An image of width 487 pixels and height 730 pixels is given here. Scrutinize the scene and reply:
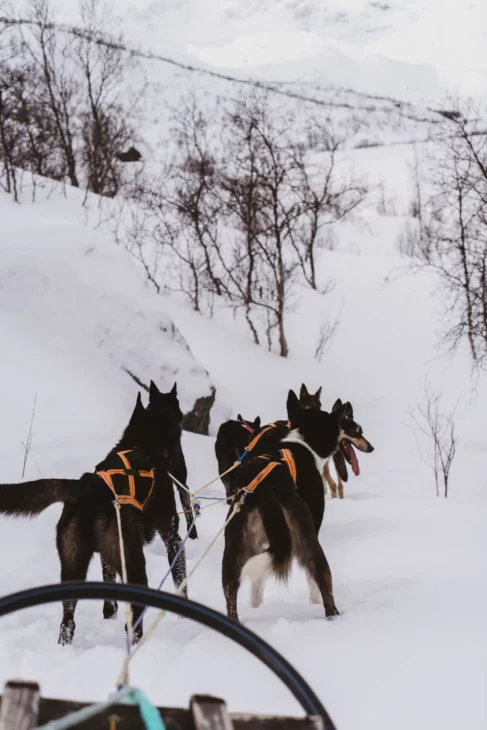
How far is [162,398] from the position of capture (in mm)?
5133

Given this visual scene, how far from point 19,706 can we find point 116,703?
16 cm

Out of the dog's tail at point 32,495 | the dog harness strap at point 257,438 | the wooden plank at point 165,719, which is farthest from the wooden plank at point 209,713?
the dog harness strap at point 257,438

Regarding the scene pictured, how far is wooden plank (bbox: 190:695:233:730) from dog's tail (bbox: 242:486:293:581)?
7.47ft

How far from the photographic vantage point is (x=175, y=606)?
1.04 metres

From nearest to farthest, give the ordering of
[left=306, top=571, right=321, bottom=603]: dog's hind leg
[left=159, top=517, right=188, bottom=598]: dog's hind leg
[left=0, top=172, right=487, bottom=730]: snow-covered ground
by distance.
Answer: [left=0, top=172, right=487, bottom=730]: snow-covered ground, [left=306, top=571, right=321, bottom=603]: dog's hind leg, [left=159, top=517, right=188, bottom=598]: dog's hind leg

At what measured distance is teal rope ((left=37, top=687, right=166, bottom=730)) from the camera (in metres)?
0.91

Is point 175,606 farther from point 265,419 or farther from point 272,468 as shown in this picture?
point 265,419

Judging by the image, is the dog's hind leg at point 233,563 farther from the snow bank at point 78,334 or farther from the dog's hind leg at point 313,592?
the snow bank at point 78,334

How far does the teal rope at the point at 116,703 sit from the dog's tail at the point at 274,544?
2.33 meters

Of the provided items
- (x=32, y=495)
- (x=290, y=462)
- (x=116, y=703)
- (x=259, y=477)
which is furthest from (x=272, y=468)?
(x=116, y=703)

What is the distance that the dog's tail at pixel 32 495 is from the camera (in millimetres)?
2994

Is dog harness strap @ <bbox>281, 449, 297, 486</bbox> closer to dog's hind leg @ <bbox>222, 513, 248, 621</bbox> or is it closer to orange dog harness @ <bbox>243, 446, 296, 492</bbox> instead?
orange dog harness @ <bbox>243, 446, 296, 492</bbox>

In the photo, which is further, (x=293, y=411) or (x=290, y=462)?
(x=293, y=411)

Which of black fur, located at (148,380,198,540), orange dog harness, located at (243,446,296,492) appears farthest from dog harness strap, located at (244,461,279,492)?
black fur, located at (148,380,198,540)
